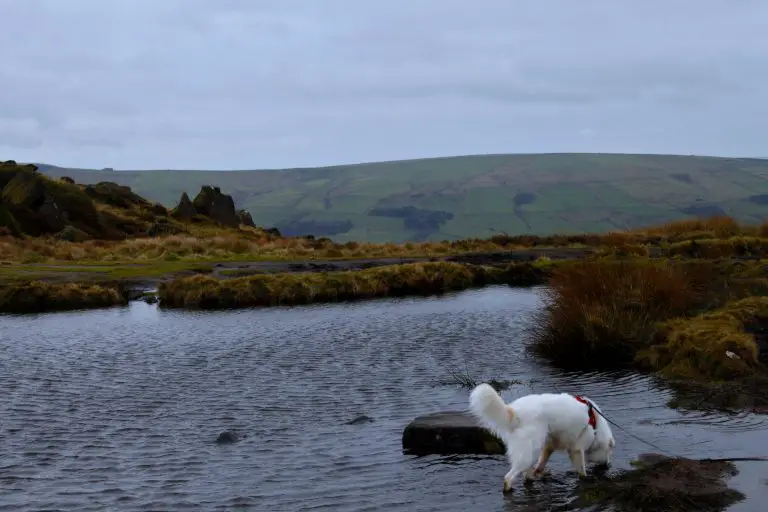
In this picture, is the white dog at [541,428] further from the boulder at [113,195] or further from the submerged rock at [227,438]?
the boulder at [113,195]

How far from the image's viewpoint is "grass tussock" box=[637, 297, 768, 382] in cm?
1814

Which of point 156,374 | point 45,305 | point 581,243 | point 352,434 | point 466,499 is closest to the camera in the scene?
point 466,499

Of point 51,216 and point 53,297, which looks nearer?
point 53,297

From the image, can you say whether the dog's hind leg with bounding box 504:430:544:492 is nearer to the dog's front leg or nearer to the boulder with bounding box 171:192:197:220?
the dog's front leg

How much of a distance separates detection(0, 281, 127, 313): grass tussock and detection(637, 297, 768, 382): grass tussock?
27.3m

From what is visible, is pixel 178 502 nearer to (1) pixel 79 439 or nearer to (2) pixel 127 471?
(2) pixel 127 471

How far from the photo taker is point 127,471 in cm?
1325

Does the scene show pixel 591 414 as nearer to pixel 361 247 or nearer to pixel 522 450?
pixel 522 450

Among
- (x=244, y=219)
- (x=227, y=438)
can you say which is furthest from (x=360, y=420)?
(x=244, y=219)

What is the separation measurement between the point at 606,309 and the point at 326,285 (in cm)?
2110

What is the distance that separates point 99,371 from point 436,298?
20261mm

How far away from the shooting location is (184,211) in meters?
84.9

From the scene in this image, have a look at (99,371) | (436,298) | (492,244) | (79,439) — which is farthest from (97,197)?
(79,439)

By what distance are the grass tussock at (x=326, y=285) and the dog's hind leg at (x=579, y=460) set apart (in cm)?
2746
